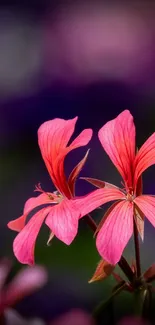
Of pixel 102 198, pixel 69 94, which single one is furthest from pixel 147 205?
pixel 69 94

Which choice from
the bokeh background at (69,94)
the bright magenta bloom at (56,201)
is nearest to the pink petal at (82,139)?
the bright magenta bloom at (56,201)

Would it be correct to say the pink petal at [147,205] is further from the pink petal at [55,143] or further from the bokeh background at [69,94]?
the bokeh background at [69,94]

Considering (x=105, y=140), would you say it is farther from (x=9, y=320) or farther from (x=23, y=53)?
(x=23, y=53)

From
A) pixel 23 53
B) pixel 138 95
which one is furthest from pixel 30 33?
pixel 138 95

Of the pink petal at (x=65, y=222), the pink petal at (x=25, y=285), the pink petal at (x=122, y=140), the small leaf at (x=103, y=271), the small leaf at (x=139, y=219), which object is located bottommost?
the small leaf at (x=103, y=271)

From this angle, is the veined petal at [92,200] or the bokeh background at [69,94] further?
the bokeh background at [69,94]

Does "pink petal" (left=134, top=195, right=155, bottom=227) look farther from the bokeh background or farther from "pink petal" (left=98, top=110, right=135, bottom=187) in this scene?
the bokeh background

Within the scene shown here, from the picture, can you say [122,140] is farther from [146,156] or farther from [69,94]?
[69,94]

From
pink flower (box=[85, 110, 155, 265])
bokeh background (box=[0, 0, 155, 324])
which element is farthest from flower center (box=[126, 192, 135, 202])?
bokeh background (box=[0, 0, 155, 324])
